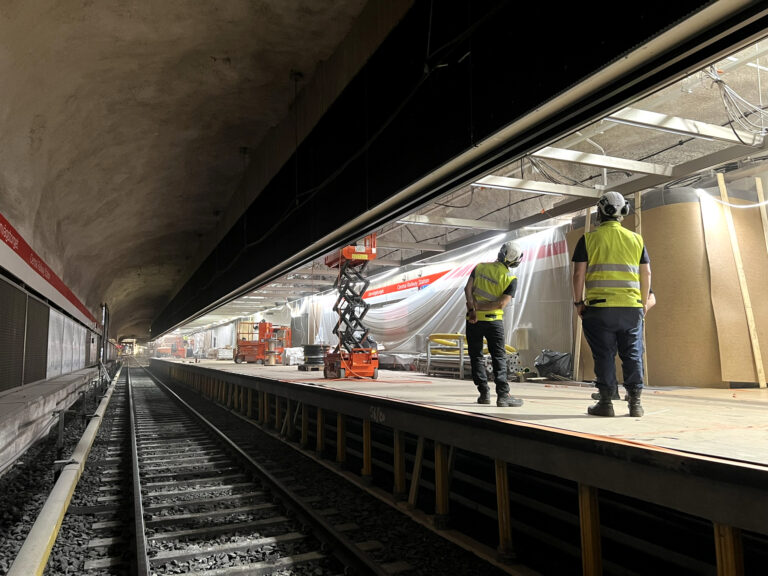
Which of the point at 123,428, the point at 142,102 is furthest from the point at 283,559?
the point at 123,428

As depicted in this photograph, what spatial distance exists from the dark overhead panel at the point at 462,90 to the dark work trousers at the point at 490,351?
1.30m

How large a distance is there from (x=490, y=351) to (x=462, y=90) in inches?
90.6

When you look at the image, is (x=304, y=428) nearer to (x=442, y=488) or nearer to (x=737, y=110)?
(x=442, y=488)

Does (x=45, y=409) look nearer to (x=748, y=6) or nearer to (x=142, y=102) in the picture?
(x=142, y=102)

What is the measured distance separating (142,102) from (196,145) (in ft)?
5.36

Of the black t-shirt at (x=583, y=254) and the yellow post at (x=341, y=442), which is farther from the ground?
the black t-shirt at (x=583, y=254)

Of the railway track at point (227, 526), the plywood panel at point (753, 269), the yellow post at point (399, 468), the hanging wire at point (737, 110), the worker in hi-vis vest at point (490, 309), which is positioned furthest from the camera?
the plywood panel at point (753, 269)

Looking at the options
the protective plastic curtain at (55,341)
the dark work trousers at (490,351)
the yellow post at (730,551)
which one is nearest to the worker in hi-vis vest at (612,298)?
the dark work trousers at (490,351)

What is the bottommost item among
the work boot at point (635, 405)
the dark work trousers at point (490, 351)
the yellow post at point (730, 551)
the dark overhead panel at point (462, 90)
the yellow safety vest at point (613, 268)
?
the yellow post at point (730, 551)

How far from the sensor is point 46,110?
207 inches

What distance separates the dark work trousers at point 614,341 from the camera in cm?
362

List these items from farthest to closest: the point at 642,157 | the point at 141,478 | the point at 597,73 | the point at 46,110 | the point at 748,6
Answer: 1. the point at 642,157
2. the point at 141,478
3. the point at 46,110
4. the point at 597,73
5. the point at 748,6

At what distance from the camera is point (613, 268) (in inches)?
144

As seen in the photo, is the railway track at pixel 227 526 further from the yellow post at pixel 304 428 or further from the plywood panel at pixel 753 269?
the plywood panel at pixel 753 269
